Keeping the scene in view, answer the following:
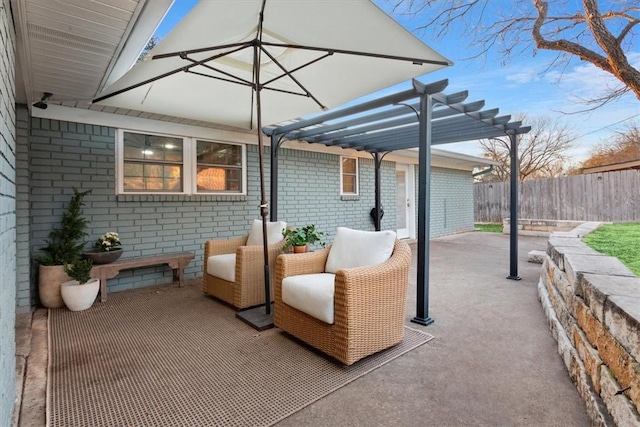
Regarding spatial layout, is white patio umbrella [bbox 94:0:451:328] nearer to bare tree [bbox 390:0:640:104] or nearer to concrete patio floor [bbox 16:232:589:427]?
concrete patio floor [bbox 16:232:589:427]

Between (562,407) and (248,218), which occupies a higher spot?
(248,218)

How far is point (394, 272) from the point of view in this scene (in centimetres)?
239

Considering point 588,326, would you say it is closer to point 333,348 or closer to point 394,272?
point 394,272

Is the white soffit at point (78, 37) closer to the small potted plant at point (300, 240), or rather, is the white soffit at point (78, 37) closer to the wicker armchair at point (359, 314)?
the wicker armchair at point (359, 314)

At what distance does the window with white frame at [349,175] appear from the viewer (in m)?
6.93

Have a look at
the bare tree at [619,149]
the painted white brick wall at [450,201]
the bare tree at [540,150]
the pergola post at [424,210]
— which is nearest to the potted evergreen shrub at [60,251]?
the pergola post at [424,210]

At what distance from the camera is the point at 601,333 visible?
1.66 meters

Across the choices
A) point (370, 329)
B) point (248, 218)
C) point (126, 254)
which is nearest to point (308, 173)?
point (248, 218)

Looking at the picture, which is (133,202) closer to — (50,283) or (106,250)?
(106,250)

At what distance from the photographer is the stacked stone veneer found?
A: 134cm

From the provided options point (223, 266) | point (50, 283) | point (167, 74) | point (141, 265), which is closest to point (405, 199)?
point (223, 266)

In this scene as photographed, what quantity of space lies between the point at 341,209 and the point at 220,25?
4.96m

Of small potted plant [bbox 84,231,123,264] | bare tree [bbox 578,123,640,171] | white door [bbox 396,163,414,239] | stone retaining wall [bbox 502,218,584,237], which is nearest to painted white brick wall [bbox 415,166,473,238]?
white door [bbox 396,163,414,239]

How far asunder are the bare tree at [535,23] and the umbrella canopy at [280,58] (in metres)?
2.83
